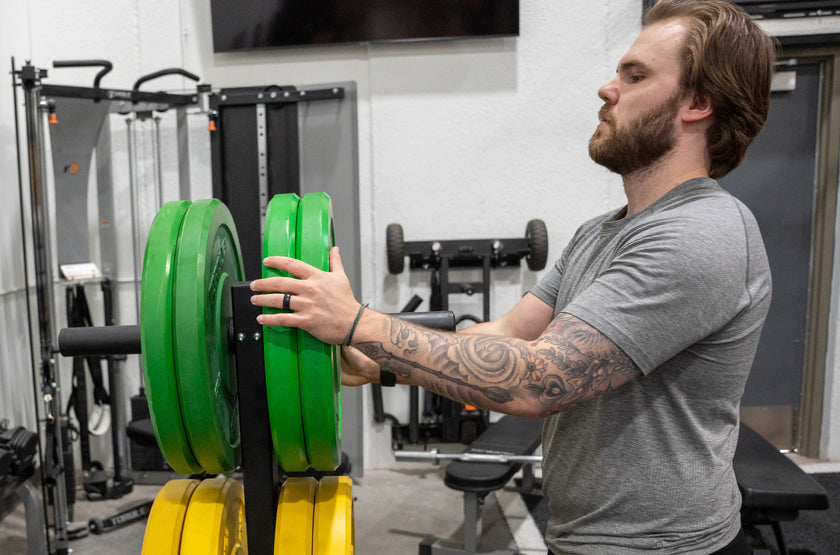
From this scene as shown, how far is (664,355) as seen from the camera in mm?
923

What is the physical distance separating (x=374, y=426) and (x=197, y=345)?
2550 mm

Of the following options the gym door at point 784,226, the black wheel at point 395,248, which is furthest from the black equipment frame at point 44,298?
the gym door at point 784,226

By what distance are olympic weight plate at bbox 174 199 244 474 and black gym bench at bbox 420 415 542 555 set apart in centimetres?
128

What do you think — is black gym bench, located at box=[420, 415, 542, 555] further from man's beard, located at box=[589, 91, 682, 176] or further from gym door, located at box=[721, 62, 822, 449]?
gym door, located at box=[721, 62, 822, 449]

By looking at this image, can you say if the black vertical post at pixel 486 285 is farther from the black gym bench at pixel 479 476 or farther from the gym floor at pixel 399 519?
the gym floor at pixel 399 519

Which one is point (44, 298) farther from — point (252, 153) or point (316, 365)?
point (316, 365)

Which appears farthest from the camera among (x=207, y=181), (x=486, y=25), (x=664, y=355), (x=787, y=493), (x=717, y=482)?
(x=207, y=181)

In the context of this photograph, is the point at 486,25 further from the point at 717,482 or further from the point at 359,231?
the point at 717,482

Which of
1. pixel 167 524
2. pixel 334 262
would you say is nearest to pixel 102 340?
pixel 167 524

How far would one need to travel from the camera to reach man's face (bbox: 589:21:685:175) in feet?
3.50

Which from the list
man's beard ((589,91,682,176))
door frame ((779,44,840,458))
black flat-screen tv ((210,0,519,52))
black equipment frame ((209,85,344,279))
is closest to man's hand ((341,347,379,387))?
man's beard ((589,91,682,176))

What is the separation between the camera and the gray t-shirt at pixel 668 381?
0.91 m

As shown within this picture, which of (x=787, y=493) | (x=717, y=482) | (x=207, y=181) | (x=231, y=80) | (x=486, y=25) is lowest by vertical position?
(x=787, y=493)

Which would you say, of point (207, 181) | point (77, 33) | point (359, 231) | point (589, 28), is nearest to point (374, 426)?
point (359, 231)
